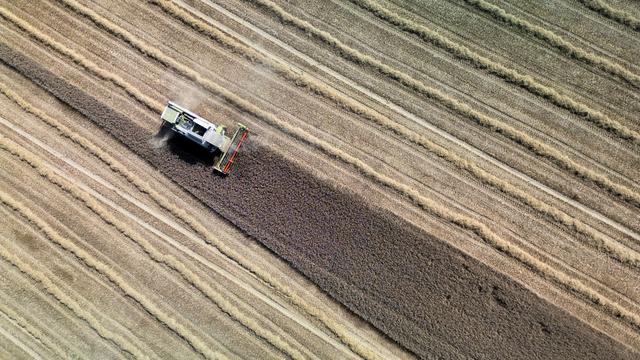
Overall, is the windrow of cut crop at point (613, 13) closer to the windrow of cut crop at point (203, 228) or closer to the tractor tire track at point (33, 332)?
the windrow of cut crop at point (203, 228)

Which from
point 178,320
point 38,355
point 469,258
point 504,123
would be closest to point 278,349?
point 178,320

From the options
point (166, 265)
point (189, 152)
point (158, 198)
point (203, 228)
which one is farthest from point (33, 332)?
point (189, 152)

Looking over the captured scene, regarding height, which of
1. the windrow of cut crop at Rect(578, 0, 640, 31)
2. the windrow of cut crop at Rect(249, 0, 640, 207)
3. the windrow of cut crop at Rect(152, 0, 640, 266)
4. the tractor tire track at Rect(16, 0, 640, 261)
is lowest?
the tractor tire track at Rect(16, 0, 640, 261)

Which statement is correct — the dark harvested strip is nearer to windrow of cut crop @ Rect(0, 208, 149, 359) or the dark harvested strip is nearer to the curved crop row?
windrow of cut crop @ Rect(0, 208, 149, 359)

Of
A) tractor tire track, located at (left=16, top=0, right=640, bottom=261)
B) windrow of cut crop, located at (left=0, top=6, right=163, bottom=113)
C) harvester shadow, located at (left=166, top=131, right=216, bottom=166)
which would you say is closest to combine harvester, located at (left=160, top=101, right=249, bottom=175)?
harvester shadow, located at (left=166, top=131, right=216, bottom=166)

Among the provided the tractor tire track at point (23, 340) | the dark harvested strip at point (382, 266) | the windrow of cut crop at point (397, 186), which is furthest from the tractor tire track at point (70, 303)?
the windrow of cut crop at point (397, 186)
